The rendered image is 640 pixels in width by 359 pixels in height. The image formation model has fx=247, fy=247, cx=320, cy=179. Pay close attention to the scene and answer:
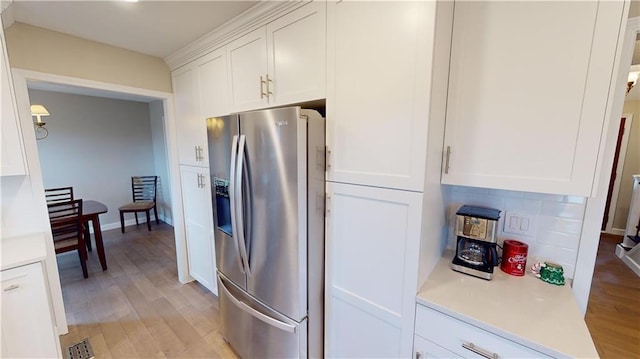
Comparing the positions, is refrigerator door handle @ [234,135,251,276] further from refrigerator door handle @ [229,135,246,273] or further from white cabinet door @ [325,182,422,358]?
white cabinet door @ [325,182,422,358]

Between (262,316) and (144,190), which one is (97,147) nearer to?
(144,190)

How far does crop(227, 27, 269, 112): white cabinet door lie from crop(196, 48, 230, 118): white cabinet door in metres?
0.09

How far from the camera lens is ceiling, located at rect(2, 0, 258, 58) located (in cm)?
150

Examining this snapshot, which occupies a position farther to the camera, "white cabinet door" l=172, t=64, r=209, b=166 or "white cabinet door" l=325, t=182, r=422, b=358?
"white cabinet door" l=172, t=64, r=209, b=166

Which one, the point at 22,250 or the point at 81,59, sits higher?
the point at 81,59

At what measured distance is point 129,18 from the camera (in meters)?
1.66

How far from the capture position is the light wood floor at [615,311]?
1.78 metres

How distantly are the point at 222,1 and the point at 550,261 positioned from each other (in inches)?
91.7

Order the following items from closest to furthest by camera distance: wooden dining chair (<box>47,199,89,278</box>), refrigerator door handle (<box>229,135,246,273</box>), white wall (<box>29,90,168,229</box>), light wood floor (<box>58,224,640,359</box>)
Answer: refrigerator door handle (<box>229,135,246,273</box>)
light wood floor (<box>58,224,640,359</box>)
wooden dining chair (<box>47,199,89,278</box>)
white wall (<box>29,90,168,229</box>)

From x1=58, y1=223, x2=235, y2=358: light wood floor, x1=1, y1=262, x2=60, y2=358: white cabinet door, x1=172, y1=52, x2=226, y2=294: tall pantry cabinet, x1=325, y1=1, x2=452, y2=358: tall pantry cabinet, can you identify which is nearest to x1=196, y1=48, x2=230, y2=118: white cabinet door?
x1=172, y1=52, x2=226, y2=294: tall pantry cabinet

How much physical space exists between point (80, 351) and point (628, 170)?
Result: 7.32 m

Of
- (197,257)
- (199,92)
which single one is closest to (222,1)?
(199,92)

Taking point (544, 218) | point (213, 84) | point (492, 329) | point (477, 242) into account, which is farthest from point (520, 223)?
point (213, 84)

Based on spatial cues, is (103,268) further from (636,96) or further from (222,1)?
(636,96)
